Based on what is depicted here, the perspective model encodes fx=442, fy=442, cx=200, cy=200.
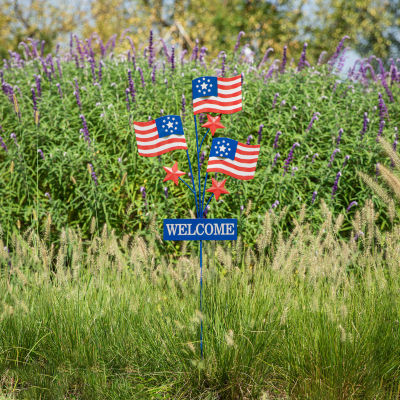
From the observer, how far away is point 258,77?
223 inches

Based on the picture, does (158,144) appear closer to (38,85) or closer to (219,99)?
(219,99)

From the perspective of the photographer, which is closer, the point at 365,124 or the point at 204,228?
the point at 204,228

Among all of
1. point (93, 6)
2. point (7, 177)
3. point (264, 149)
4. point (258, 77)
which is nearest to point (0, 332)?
point (7, 177)

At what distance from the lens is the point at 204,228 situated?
2768 millimetres

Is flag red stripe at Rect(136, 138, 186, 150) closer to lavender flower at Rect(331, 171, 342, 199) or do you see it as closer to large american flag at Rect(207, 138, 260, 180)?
large american flag at Rect(207, 138, 260, 180)

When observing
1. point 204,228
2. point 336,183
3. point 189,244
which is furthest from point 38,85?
point 336,183

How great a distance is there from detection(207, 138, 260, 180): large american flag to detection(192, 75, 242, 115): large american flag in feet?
0.76

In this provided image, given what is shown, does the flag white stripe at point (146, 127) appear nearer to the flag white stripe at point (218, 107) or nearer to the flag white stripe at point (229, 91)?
the flag white stripe at point (218, 107)

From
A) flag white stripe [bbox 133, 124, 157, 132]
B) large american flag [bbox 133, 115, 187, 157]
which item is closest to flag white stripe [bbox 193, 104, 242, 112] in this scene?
large american flag [bbox 133, 115, 187, 157]

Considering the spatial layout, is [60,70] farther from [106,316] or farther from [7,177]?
[106,316]

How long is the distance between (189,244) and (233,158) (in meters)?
1.88

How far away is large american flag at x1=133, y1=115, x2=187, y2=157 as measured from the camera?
2902mm

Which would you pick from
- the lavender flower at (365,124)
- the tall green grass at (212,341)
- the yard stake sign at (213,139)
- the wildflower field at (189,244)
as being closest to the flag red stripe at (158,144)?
the yard stake sign at (213,139)

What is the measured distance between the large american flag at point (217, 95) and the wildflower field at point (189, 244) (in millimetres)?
854
